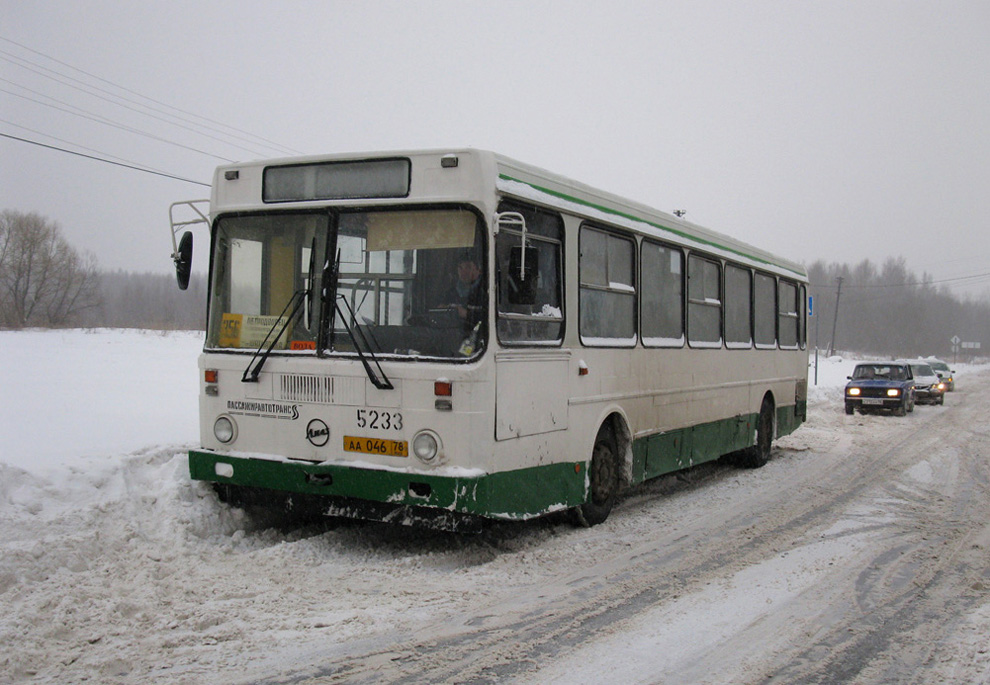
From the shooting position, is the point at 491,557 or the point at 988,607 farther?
the point at 491,557

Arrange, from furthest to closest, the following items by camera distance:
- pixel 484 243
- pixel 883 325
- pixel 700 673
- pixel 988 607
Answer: pixel 883 325 → pixel 484 243 → pixel 988 607 → pixel 700 673

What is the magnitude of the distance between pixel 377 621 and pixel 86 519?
9.10ft

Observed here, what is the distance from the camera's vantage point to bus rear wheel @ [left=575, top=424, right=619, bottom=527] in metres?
7.95

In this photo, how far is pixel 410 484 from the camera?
248 inches

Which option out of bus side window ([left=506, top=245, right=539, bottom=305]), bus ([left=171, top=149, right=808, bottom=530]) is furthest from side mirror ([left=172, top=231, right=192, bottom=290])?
bus side window ([left=506, top=245, right=539, bottom=305])

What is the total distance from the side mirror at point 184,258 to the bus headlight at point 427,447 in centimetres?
269

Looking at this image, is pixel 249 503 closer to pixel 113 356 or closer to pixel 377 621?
pixel 377 621

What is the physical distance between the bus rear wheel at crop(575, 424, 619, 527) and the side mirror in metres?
3.95

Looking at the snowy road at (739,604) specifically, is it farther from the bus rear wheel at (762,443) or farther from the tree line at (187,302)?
the tree line at (187,302)

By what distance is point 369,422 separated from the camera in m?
6.47

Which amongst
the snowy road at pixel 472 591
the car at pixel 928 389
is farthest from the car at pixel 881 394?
the snowy road at pixel 472 591

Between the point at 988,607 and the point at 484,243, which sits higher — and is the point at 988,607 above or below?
below

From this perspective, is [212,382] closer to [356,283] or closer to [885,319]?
[356,283]

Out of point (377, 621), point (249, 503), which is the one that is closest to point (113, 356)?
point (249, 503)
